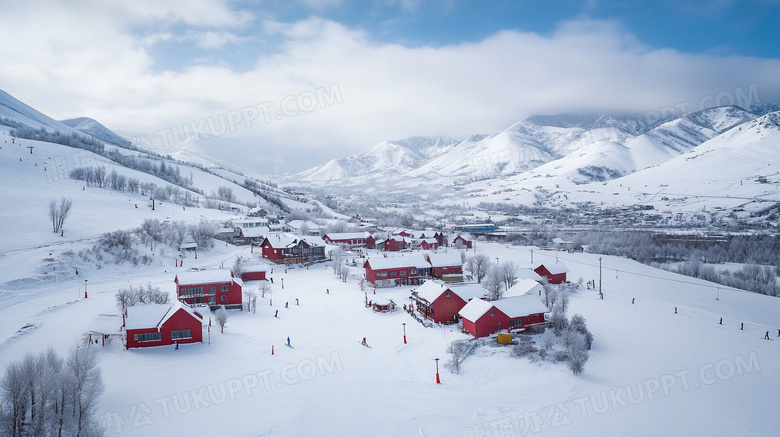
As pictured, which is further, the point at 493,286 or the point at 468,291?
the point at 493,286

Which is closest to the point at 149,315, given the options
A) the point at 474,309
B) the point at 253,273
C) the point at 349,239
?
the point at 253,273

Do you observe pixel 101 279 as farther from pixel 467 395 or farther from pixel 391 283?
pixel 467 395

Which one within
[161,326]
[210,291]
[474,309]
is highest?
[210,291]

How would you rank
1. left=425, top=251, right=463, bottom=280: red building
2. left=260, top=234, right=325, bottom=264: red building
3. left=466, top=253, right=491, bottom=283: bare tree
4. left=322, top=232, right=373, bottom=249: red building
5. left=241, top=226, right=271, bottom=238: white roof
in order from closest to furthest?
1. left=466, top=253, right=491, bottom=283: bare tree
2. left=425, top=251, right=463, bottom=280: red building
3. left=260, top=234, right=325, bottom=264: red building
4. left=241, top=226, right=271, bottom=238: white roof
5. left=322, top=232, right=373, bottom=249: red building

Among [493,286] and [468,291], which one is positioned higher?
[468,291]

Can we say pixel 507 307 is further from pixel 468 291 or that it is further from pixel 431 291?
pixel 431 291

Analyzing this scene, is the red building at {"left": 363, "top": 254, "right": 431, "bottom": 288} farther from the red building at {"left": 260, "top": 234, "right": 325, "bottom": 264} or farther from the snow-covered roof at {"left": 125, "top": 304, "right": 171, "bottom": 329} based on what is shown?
the snow-covered roof at {"left": 125, "top": 304, "right": 171, "bottom": 329}

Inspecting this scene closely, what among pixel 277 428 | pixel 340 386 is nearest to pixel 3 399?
pixel 277 428

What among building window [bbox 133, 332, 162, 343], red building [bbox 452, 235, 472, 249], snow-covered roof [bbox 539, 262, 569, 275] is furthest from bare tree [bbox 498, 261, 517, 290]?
red building [bbox 452, 235, 472, 249]
